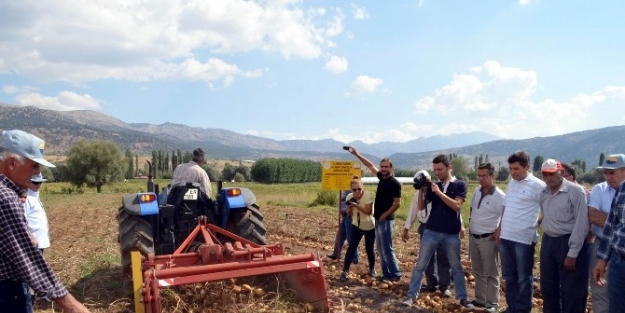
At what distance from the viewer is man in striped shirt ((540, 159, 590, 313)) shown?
495 centimetres

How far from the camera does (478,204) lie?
240 inches

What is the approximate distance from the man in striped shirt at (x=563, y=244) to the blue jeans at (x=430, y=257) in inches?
38.7

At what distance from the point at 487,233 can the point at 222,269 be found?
3.09 meters

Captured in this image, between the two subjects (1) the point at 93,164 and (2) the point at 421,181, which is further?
(1) the point at 93,164

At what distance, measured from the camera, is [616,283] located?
3713 millimetres

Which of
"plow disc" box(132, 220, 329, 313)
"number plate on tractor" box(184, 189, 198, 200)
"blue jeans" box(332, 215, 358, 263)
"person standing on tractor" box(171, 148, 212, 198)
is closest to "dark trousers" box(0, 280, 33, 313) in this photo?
"plow disc" box(132, 220, 329, 313)

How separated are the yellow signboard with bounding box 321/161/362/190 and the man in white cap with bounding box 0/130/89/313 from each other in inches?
264

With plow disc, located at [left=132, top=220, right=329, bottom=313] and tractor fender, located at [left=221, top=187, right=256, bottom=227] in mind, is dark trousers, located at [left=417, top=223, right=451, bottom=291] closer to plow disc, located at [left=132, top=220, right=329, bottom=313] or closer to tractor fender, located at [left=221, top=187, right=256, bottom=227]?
plow disc, located at [left=132, top=220, right=329, bottom=313]

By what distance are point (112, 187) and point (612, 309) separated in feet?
147

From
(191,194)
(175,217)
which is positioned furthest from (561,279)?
(175,217)

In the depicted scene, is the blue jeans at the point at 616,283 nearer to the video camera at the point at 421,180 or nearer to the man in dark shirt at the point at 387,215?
the video camera at the point at 421,180

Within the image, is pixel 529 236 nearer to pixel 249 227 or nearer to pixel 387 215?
pixel 387 215

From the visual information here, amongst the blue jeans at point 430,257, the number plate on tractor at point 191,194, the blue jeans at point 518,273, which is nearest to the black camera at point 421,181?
the blue jeans at point 430,257

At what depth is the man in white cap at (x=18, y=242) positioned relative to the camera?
2629 millimetres
